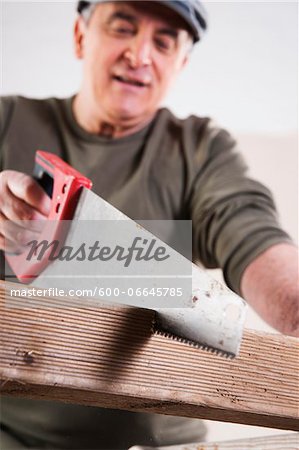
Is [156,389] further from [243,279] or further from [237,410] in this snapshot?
[243,279]

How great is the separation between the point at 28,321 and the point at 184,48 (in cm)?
113

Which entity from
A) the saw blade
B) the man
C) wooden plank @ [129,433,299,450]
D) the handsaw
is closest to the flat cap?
the man

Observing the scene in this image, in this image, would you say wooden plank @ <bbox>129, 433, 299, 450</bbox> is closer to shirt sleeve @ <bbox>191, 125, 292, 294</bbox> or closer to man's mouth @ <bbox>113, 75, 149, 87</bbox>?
shirt sleeve @ <bbox>191, 125, 292, 294</bbox>

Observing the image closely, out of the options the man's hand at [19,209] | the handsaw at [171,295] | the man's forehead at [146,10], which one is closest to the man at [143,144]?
the man's forehead at [146,10]

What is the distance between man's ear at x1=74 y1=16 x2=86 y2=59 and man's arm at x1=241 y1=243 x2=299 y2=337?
2.36 ft

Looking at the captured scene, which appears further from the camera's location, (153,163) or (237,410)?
(153,163)

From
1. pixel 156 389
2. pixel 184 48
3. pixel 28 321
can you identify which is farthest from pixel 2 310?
pixel 184 48

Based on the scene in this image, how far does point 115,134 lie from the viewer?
148cm

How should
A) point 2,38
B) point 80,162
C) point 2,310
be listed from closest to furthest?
1. point 2,310
2. point 80,162
3. point 2,38

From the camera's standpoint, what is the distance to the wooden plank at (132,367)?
0.51 meters

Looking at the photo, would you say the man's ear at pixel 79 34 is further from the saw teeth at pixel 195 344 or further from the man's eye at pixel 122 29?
the saw teeth at pixel 195 344

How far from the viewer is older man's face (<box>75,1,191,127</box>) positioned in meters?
1.40

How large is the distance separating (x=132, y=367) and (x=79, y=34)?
1153mm

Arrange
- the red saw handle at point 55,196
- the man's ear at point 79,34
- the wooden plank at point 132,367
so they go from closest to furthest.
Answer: the wooden plank at point 132,367
the red saw handle at point 55,196
the man's ear at point 79,34
